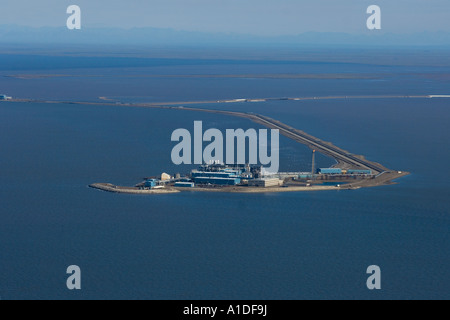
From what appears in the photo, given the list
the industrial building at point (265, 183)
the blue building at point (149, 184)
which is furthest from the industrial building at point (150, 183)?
the industrial building at point (265, 183)

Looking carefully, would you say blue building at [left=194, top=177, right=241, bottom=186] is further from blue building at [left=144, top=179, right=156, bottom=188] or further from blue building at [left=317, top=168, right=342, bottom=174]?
blue building at [left=317, top=168, right=342, bottom=174]

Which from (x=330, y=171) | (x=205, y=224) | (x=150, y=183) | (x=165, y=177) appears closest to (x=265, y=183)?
(x=330, y=171)

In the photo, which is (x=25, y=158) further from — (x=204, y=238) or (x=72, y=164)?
(x=204, y=238)

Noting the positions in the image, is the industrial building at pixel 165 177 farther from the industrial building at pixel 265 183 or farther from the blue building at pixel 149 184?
the industrial building at pixel 265 183

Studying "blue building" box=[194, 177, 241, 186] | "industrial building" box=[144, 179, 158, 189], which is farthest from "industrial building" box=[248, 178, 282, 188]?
"industrial building" box=[144, 179, 158, 189]
